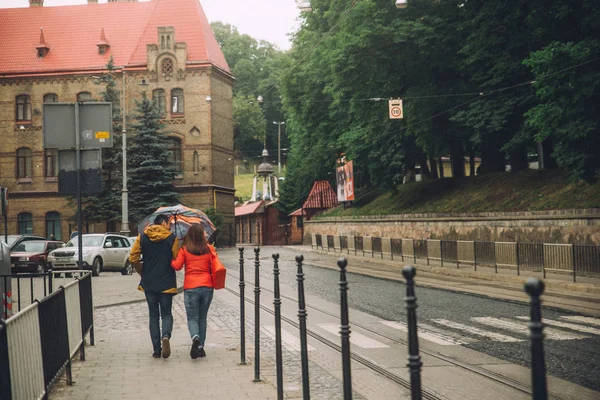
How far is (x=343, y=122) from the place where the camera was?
4619cm

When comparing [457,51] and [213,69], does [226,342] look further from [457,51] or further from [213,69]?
[213,69]

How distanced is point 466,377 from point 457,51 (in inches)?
1008

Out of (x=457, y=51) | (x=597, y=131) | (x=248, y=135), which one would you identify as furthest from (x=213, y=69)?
(x=248, y=135)

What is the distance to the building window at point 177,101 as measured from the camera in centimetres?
5925

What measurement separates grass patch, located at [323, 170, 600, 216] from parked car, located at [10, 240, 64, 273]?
17.4 m

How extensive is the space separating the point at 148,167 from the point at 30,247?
19.1 m

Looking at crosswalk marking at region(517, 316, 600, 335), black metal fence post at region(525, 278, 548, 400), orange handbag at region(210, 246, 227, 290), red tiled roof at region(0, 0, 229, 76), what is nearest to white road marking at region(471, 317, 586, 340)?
crosswalk marking at region(517, 316, 600, 335)

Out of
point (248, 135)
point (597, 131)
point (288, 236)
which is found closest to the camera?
point (597, 131)

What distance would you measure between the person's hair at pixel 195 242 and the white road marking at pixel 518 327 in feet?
16.5

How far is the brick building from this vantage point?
194 feet

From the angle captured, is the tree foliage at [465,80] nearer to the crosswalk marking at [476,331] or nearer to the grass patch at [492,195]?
the grass patch at [492,195]

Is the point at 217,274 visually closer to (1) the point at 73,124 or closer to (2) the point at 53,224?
(1) the point at 73,124

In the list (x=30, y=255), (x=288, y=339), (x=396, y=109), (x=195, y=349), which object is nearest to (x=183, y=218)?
(x=288, y=339)

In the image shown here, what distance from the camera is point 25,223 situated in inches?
2365
